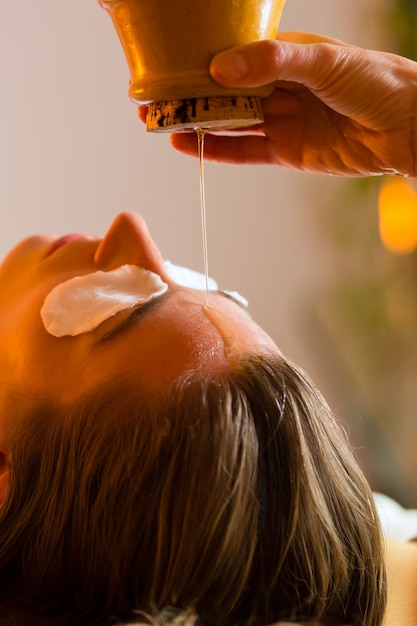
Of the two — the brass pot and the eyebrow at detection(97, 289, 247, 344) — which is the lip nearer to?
the eyebrow at detection(97, 289, 247, 344)

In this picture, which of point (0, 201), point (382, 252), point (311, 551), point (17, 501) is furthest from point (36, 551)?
point (382, 252)

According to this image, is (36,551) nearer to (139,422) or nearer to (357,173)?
(139,422)

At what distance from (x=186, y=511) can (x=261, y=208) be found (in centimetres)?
240

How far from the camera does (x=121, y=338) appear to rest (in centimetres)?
135

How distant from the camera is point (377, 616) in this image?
1405 millimetres

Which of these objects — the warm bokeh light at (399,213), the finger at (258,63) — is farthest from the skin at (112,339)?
the warm bokeh light at (399,213)

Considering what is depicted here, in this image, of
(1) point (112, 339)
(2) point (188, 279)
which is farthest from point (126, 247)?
(1) point (112, 339)

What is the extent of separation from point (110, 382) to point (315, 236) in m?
2.36

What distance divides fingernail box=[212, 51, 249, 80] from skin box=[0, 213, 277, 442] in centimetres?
40

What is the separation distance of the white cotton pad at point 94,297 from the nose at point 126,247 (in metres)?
0.04

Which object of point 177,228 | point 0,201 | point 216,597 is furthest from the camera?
point 177,228

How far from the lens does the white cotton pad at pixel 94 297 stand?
138 centimetres

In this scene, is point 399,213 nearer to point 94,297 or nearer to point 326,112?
point 326,112

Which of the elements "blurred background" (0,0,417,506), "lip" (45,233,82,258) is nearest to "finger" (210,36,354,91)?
"lip" (45,233,82,258)
